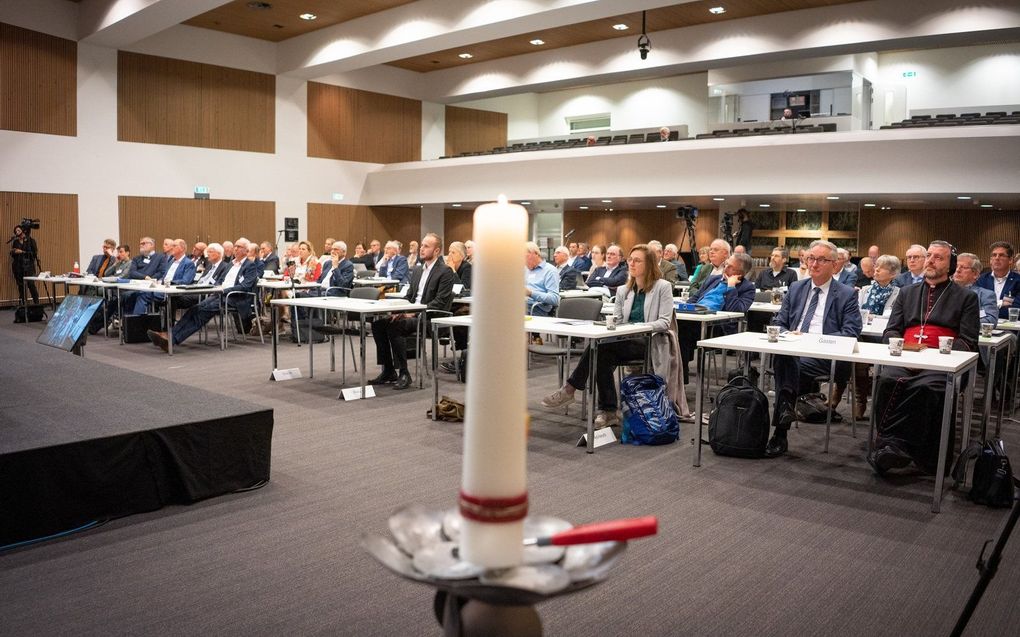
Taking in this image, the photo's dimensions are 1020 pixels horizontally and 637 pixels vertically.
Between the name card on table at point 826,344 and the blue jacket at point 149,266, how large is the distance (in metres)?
8.79

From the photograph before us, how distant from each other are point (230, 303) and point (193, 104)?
25.2 ft

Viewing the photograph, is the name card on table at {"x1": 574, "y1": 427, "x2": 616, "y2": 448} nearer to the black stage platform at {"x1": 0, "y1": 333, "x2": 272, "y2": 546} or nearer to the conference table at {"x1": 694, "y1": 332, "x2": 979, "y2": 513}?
the conference table at {"x1": 694, "y1": 332, "x2": 979, "y2": 513}

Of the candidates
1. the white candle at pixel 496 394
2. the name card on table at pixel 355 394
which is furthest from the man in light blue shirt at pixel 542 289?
the white candle at pixel 496 394

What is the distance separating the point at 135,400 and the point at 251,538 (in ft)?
4.00

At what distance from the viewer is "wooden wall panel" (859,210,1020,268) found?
46.9 feet

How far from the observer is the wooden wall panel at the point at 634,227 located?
1766 cm

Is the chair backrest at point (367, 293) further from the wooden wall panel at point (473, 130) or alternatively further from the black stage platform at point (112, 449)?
the wooden wall panel at point (473, 130)

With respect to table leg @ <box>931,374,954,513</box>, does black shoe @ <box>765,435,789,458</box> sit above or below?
below

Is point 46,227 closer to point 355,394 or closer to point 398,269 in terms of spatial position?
point 398,269

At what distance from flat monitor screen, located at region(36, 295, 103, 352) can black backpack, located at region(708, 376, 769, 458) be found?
4.31 metres

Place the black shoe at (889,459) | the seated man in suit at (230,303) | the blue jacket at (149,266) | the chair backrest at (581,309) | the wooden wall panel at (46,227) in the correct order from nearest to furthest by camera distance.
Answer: the black shoe at (889,459), the chair backrest at (581,309), the seated man in suit at (230,303), the blue jacket at (149,266), the wooden wall panel at (46,227)

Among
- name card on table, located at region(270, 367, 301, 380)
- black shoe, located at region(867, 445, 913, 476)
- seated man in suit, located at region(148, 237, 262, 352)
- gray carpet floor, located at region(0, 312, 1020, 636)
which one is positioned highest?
seated man in suit, located at region(148, 237, 262, 352)

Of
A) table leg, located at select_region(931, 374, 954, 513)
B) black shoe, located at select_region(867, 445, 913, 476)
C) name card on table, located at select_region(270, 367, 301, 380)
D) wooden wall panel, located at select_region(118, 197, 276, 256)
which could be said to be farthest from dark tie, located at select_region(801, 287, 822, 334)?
wooden wall panel, located at select_region(118, 197, 276, 256)

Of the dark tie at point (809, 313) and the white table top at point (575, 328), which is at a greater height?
the dark tie at point (809, 313)
